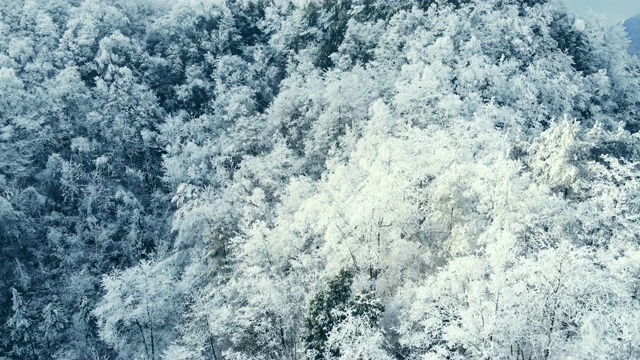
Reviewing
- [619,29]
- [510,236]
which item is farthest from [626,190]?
[619,29]

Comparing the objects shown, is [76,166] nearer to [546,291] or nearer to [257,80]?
[257,80]

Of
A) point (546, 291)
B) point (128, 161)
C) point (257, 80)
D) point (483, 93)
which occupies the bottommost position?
point (128, 161)

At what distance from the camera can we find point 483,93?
192 feet

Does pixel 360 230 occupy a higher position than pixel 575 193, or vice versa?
pixel 575 193

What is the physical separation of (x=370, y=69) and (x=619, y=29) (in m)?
52.6

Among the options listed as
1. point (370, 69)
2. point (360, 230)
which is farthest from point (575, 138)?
point (370, 69)

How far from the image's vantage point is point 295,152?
58781 mm

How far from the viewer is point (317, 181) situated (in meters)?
47.8

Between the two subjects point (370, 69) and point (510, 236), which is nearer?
point (510, 236)

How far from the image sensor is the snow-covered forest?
2322cm

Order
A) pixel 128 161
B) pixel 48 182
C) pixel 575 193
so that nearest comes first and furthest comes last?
pixel 575 193
pixel 48 182
pixel 128 161

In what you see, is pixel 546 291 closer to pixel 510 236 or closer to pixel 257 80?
pixel 510 236

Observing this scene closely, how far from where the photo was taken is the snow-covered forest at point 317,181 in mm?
23219

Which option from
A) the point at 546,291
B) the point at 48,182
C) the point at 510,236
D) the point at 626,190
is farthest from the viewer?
the point at 48,182
